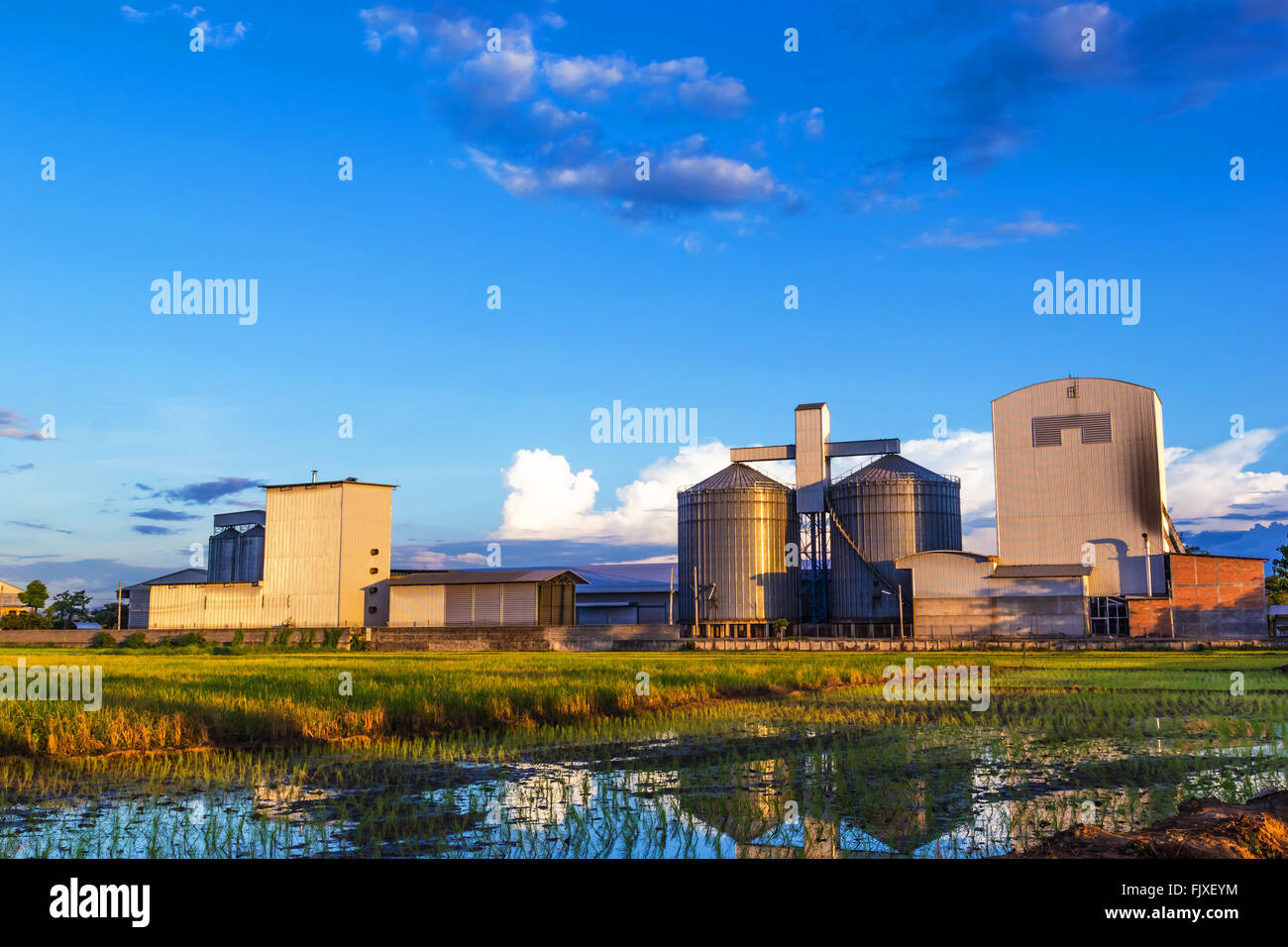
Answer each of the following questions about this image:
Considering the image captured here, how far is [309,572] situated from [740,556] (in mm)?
33228

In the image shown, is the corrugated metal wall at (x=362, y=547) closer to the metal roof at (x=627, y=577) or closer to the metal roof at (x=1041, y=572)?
the metal roof at (x=627, y=577)

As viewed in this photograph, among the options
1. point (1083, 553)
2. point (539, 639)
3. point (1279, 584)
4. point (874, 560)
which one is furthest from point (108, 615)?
point (1279, 584)

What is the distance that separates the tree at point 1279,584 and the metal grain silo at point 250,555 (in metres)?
94.2

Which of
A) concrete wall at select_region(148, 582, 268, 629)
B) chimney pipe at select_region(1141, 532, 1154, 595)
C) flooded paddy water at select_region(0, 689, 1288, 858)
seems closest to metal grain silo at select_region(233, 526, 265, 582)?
concrete wall at select_region(148, 582, 268, 629)

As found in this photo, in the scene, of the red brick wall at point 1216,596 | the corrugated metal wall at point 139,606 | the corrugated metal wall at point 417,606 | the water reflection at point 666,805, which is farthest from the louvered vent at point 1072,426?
the corrugated metal wall at point 139,606

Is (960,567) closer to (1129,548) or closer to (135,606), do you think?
(1129,548)

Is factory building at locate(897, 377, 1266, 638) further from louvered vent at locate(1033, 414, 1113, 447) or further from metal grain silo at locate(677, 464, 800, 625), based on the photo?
metal grain silo at locate(677, 464, 800, 625)

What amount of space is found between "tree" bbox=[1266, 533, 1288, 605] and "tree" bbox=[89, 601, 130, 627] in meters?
109

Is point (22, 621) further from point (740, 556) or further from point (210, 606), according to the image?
point (740, 556)

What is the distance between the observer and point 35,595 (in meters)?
89.3

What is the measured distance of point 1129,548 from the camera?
2489 inches

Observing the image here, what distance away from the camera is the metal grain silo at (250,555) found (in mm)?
93250
